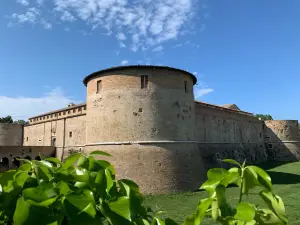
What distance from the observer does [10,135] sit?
3139 centimetres

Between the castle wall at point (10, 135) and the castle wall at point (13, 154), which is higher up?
the castle wall at point (10, 135)

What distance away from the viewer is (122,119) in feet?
51.2

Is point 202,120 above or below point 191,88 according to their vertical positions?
below

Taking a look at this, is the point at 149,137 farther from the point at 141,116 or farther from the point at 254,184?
the point at 254,184

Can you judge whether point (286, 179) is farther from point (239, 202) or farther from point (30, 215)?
point (30, 215)

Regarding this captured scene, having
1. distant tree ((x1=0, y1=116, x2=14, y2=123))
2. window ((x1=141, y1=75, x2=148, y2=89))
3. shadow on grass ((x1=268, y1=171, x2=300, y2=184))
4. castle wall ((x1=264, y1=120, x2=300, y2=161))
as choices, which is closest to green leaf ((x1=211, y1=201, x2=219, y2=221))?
window ((x1=141, y1=75, x2=148, y2=89))

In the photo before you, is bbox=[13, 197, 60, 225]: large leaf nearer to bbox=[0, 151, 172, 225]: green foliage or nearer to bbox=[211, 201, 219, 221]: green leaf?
bbox=[0, 151, 172, 225]: green foliage

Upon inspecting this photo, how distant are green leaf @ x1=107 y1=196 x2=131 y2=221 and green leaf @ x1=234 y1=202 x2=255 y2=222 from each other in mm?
306

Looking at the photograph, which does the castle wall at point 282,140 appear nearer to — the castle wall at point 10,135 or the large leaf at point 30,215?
the castle wall at point 10,135

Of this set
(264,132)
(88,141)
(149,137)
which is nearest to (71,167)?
(149,137)

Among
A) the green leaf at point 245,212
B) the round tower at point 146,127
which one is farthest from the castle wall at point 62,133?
the green leaf at point 245,212

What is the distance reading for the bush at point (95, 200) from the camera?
0.68 metres

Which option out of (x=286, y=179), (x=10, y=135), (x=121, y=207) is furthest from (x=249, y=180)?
(x=10, y=135)

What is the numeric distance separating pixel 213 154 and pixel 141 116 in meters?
9.83
